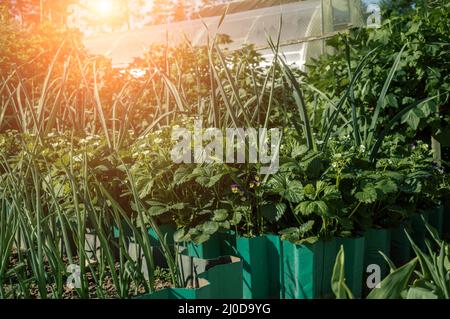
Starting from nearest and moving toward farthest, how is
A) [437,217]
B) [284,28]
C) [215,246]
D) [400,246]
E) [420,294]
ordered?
[420,294] < [215,246] < [400,246] < [437,217] < [284,28]

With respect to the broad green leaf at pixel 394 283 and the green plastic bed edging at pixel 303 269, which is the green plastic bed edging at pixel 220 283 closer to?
the green plastic bed edging at pixel 303 269

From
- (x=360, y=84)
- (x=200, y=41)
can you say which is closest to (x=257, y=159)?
(x=360, y=84)

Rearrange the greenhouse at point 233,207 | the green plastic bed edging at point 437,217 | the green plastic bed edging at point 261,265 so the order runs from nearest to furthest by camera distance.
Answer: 1. the greenhouse at point 233,207
2. the green plastic bed edging at point 261,265
3. the green plastic bed edging at point 437,217

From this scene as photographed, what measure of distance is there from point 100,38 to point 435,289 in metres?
10.3

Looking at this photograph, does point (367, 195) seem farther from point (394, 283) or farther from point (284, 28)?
point (284, 28)

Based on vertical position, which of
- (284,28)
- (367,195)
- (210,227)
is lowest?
(210,227)

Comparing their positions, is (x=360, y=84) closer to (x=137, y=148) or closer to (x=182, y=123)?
(x=182, y=123)

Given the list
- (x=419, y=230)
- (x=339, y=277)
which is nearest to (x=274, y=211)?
(x=339, y=277)

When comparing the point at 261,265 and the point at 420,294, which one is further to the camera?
the point at 261,265

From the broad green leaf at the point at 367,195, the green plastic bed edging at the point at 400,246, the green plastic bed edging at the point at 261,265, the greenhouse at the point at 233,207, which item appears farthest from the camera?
the green plastic bed edging at the point at 400,246

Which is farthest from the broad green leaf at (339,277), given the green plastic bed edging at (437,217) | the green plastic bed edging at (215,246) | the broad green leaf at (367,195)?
the green plastic bed edging at (437,217)

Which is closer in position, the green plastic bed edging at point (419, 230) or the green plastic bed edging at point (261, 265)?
the green plastic bed edging at point (261, 265)

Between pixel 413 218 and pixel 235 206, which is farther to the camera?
pixel 413 218

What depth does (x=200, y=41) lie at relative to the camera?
866cm
